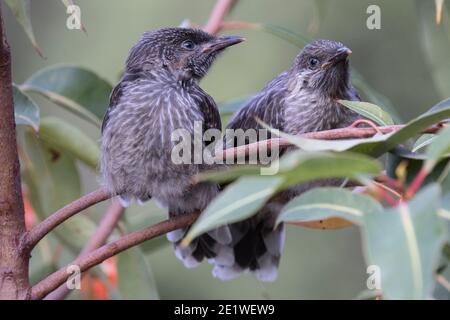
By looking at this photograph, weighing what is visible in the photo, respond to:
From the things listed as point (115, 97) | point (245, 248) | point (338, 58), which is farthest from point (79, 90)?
point (338, 58)

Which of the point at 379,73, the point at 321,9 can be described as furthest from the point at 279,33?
the point at 379,73

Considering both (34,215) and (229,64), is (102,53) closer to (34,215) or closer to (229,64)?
(229,64)

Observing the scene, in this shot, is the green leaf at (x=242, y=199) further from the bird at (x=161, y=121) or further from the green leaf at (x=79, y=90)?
the green leaf at (x=79, y=90)

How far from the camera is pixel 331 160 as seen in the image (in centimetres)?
186

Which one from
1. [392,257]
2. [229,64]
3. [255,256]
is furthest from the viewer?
[229,64]

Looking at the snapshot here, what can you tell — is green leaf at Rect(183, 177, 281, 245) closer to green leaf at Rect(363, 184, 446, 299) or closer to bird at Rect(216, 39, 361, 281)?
green leaf at Rect(363, 184, 446, 299)

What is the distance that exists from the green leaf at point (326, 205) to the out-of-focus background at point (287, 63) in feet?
19.1

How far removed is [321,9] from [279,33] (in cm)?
30

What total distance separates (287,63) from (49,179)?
4.45 metres

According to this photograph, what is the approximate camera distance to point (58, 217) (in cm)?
258

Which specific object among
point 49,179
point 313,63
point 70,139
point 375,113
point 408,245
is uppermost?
point 313,63

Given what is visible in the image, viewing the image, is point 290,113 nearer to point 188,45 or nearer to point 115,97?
point 188,45

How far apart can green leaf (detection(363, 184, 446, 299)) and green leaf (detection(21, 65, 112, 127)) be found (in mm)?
2364
